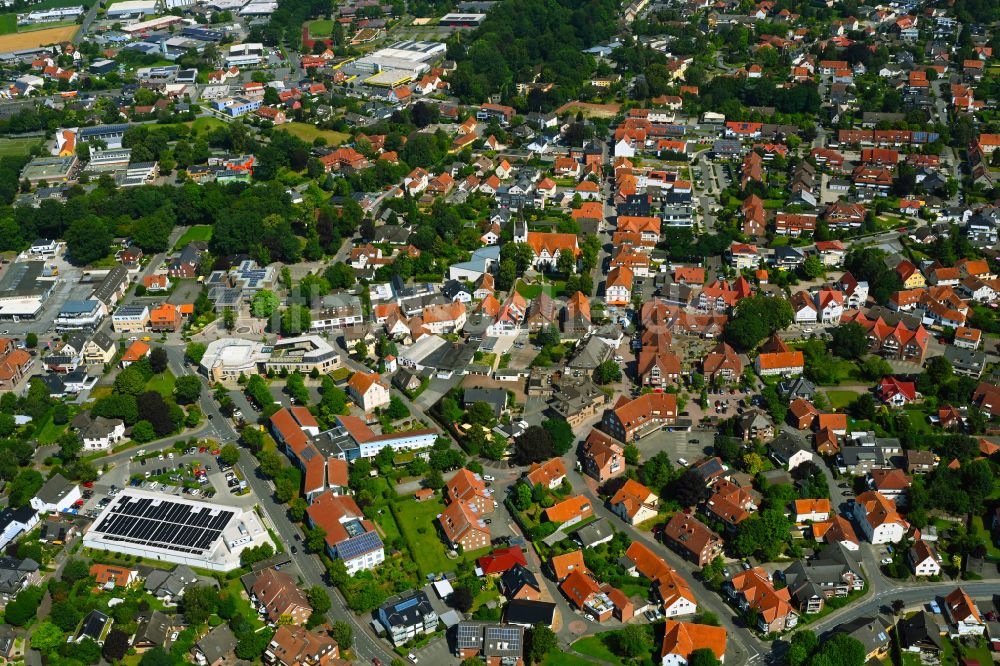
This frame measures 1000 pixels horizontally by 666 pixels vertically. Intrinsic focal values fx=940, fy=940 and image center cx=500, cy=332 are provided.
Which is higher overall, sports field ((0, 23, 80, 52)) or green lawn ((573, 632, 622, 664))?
sports field ((0, 23, 80, 52))

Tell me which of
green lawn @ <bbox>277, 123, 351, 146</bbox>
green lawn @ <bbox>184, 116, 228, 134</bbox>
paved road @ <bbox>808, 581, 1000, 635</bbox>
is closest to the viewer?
paved road @ <bbox>808, 581, 1000, 635</bbox>

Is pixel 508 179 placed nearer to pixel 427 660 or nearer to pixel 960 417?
pixel 960 417

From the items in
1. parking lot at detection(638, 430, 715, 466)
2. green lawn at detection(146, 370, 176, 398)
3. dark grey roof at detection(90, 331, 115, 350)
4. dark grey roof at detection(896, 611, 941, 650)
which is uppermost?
dark grey roof at detection(90, 331, 115, 350)

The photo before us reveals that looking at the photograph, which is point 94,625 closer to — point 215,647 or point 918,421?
point 215,647

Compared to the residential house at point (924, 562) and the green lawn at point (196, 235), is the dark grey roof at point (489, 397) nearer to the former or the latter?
the residential house at point (924, 562)

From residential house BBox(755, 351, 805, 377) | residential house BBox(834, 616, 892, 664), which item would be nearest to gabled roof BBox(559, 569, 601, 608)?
residential house BBox(834, 616, 892, 664)

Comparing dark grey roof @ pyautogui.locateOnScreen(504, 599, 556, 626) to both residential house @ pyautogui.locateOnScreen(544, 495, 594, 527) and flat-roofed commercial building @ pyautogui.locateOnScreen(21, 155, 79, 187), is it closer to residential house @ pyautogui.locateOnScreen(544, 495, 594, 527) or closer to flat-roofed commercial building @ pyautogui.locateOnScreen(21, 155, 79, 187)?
residential house @ pyautogui.locateOnScreen(544, 495, 594, 527)

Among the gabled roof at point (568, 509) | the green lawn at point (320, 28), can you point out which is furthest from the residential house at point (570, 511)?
the green lawn at point (320, 28)

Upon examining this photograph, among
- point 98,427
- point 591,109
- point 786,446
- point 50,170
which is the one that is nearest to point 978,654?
point 786,446
